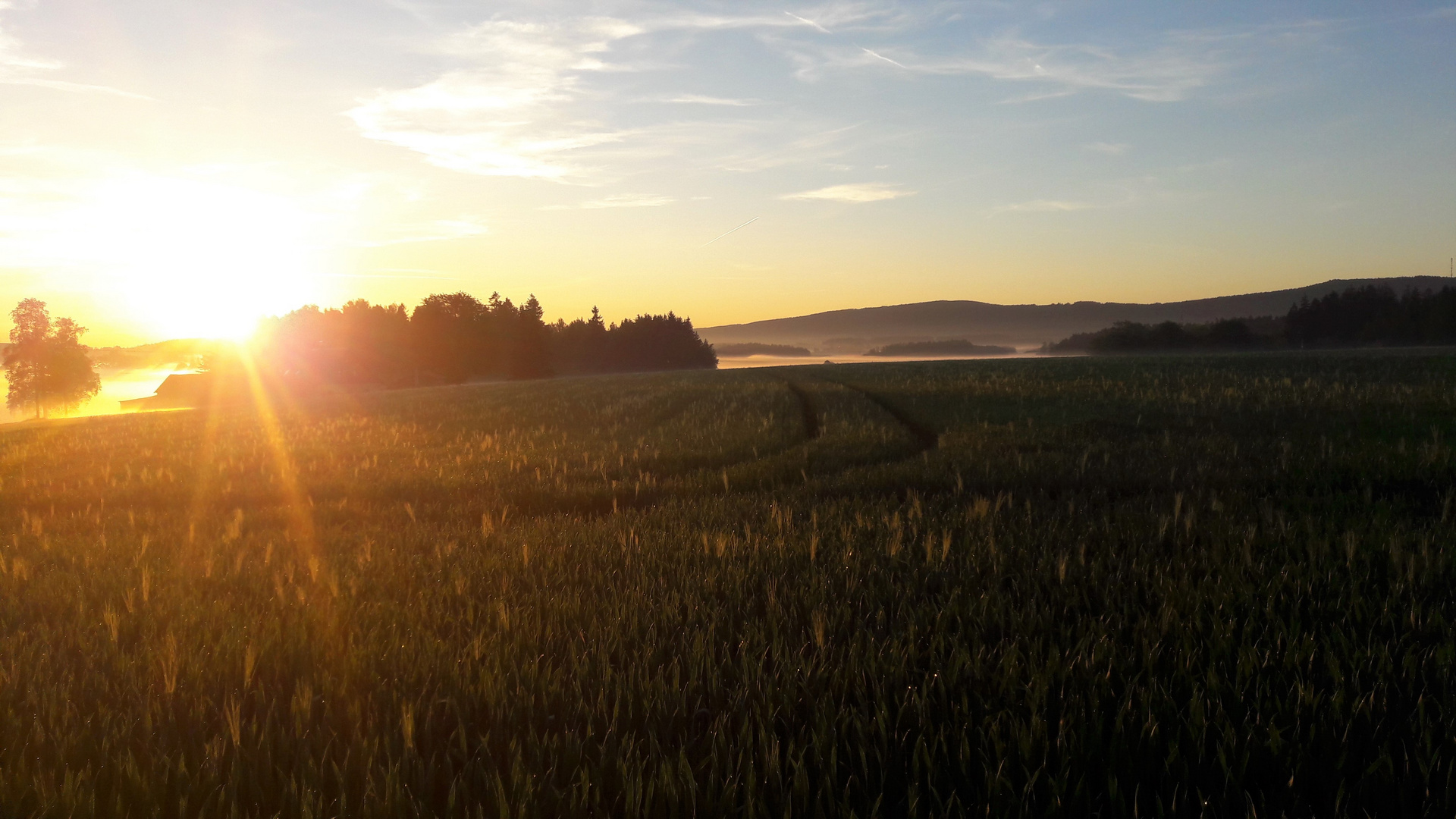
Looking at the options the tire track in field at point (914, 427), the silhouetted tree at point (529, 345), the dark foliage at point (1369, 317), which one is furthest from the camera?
the dark foliage at point (1369, 317)

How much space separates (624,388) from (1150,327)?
74.2m

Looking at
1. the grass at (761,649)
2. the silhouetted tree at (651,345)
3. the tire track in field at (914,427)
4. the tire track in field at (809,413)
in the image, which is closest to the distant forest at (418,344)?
the silhouetted tree at (651,345)

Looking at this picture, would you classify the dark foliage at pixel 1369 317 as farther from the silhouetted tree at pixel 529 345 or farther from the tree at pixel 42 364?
the tree at pixel 42 364

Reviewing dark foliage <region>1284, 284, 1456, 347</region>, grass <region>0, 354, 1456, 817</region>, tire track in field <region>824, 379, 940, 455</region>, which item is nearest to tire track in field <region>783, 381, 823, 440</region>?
tire track in field <region>824, 379, 940, 455</region>

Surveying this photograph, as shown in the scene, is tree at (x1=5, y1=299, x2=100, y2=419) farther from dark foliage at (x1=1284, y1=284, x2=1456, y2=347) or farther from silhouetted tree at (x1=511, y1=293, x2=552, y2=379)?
dark foliage at (x1=1284, y1=284, x2=1456, y2=347)

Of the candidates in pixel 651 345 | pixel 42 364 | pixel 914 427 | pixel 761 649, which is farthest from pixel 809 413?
pixel 42 364

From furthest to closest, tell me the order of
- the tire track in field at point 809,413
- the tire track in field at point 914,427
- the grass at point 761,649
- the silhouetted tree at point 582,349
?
the silhouetted tree at point 582,349, the tire track in field at point 809,413, the tire track in field at point 914,427, the grass at point 761,649

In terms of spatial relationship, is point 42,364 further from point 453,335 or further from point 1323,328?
point 1323,328

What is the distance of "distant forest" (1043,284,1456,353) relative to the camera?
78.7 metres

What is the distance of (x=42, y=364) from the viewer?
259 feet

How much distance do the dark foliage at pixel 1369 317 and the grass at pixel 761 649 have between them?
101 meters

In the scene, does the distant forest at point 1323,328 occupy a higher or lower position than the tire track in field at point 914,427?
higher

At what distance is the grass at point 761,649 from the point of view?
7.14ft

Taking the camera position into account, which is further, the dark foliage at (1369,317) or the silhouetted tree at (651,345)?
the silhouetted tree at (651,345)
